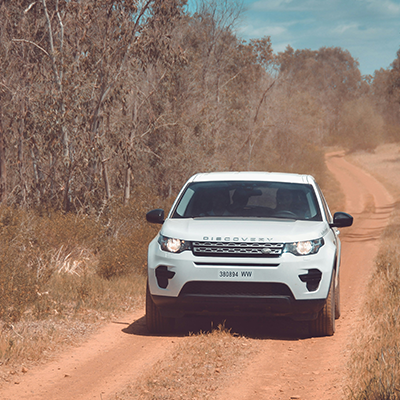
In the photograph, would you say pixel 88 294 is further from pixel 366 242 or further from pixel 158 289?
pixel 366 242

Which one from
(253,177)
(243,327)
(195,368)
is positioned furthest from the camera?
(253,177)

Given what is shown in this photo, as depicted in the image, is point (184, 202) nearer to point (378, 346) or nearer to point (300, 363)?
point (300, 363)

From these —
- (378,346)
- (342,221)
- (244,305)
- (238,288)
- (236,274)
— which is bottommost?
(378,346)

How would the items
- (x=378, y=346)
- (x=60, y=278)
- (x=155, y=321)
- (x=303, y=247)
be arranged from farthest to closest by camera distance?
(x=60, y=278), (x=155, y=321), (x=303, y=247), (x=378, y=346)

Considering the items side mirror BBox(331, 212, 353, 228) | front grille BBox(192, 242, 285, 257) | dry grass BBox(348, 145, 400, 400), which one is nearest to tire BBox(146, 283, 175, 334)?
front grille BBox(192, 242, 285, 257)

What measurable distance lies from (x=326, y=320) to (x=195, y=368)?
1721 millimetres

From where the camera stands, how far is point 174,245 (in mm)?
5867

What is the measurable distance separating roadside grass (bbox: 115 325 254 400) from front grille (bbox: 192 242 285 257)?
862 millimetres

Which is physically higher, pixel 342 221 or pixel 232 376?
pixel 342 221

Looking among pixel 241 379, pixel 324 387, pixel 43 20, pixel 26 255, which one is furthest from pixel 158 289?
pixel 43 20

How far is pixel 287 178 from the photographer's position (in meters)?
7.17

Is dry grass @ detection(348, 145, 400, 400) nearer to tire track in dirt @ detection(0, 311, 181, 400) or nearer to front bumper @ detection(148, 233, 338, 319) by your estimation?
front bumper @ detection(148, 233, 338, 319)

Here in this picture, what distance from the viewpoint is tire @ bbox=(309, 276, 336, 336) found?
19.6ft

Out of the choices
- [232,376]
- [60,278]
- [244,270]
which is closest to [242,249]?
[244,270]
